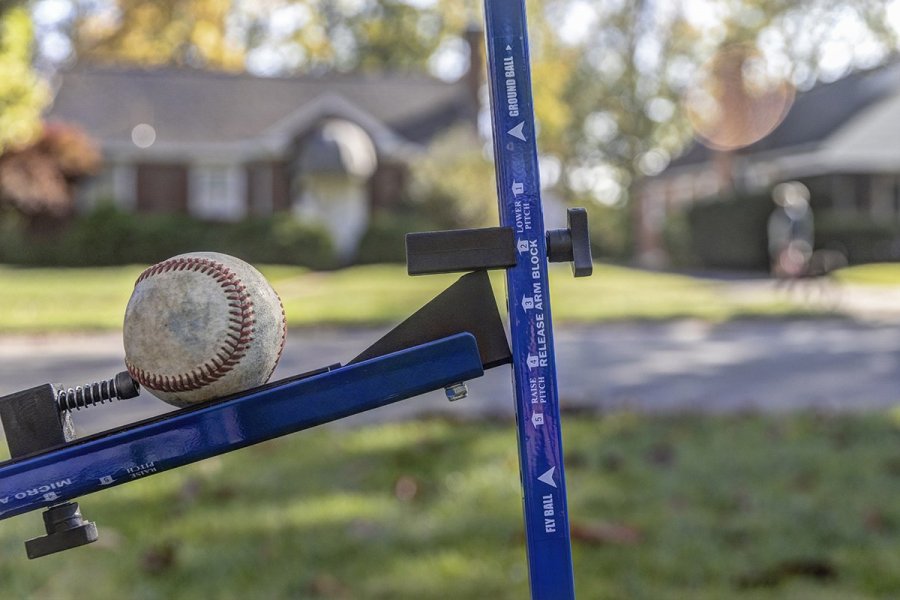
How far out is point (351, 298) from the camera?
64.8 ft

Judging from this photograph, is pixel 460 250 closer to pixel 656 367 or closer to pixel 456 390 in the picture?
pixel 456 390

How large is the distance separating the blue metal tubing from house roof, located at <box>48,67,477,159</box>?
3311 centimetres

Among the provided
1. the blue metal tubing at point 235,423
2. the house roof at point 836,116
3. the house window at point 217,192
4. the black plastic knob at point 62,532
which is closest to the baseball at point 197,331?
the blue metal tubing at point 235,423

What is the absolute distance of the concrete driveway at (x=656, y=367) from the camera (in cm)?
878

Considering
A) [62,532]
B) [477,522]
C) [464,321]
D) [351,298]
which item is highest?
[464,321]

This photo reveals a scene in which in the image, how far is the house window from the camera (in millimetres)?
34719

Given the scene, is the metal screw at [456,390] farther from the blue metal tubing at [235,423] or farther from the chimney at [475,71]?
the chimney at [475,71]

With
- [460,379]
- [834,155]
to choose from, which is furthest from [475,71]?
[460,379]

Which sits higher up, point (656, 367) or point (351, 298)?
point (351, 298)

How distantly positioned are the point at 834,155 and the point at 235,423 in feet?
118

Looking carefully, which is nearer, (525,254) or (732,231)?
(525,254)

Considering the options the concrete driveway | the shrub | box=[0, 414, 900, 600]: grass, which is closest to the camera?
box=[0, 414, 900, 600]: grass

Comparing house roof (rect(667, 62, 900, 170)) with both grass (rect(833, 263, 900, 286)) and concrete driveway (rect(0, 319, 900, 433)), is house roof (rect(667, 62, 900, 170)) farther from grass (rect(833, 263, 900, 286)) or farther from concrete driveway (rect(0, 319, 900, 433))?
concrete driveway (rect(0, 319, 900, 433))

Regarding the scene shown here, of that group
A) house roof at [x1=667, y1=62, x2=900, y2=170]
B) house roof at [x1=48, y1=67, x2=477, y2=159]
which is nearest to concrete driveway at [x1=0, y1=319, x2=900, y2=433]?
house roof at [x1=48, y1=67, x2=477, y2=159]
